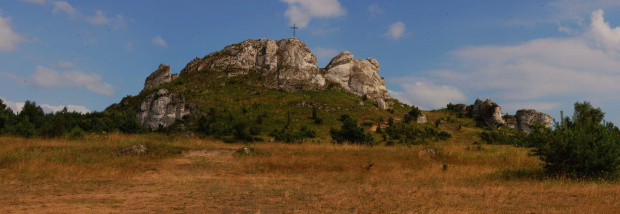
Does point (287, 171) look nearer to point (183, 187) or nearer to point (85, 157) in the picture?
point (183, 187)

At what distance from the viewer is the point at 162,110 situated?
5094 centimetres

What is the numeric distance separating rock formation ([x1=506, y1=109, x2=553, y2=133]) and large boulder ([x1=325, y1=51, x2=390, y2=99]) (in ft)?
88.7

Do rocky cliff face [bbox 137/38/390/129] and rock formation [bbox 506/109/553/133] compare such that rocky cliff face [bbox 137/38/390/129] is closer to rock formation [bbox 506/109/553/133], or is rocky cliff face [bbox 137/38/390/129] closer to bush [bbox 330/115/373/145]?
rock formation [bbox 506/109/553/133]

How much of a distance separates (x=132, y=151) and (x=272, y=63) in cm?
5425

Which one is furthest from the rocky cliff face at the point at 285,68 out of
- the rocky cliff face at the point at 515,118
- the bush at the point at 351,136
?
the bush at the point at 351,136

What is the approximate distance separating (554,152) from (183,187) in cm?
1426

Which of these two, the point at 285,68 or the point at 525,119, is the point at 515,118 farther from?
the point at 285,68

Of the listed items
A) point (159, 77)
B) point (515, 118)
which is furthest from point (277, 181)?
point (159, 77)

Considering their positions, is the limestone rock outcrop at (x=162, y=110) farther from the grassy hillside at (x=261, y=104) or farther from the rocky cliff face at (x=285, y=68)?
the rocky cliff face at (x=285, y=68)

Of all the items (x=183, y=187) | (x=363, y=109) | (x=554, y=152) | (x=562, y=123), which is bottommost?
(x=183, y=187)

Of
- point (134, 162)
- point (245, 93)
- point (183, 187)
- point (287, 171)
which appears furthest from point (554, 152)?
point (245, 93)

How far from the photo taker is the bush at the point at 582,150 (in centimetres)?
1305

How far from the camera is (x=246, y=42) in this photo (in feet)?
256

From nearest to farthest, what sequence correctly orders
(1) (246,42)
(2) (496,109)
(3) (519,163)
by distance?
1. (3) (519,163)
2. (2) (496,109)
3. (1) (246,42)
